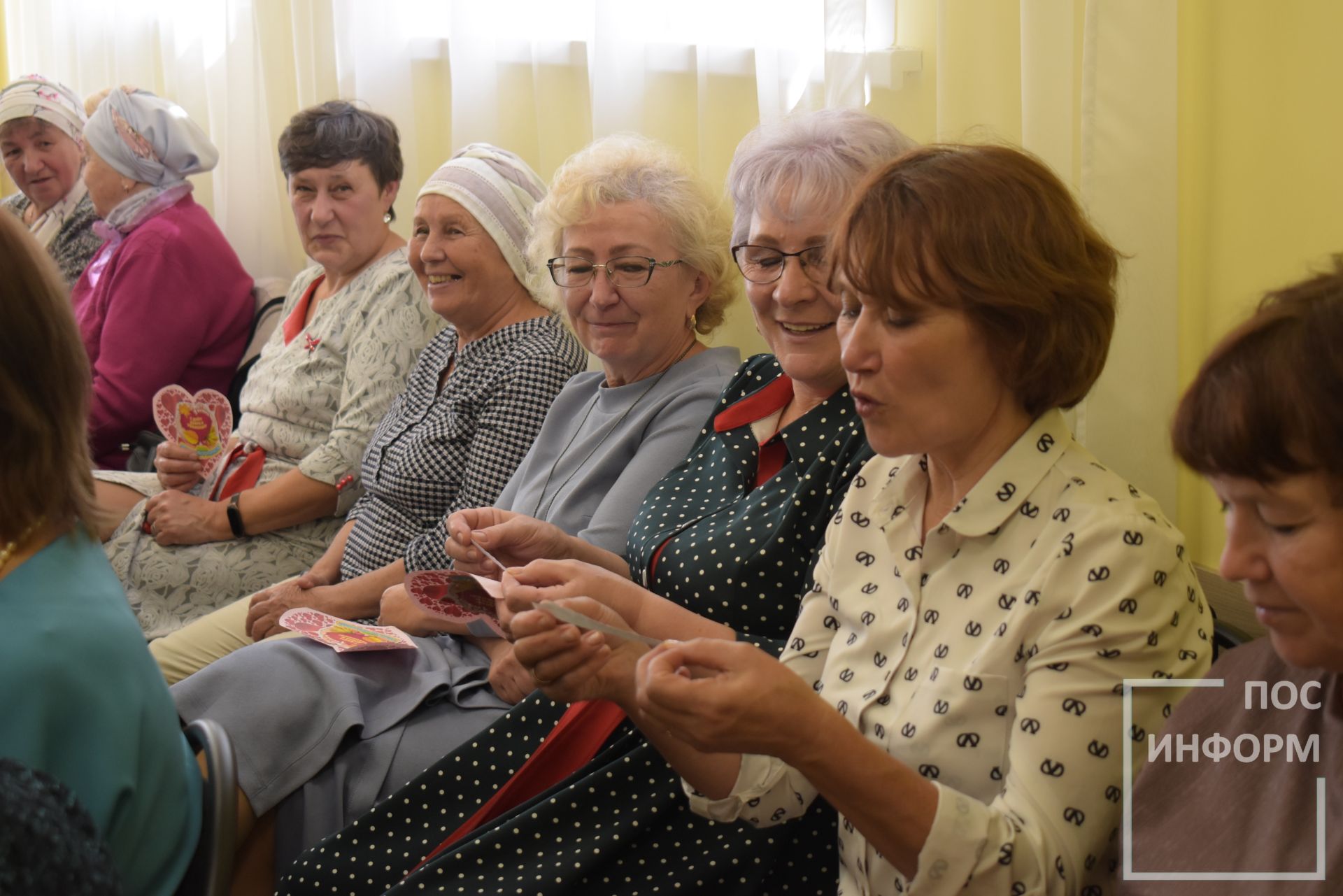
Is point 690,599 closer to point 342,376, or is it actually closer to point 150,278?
point 342,376

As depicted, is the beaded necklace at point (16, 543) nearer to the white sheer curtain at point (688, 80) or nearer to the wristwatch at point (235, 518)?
the white sheer curtain at point (688, 80)

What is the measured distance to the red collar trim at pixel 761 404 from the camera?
6.48ft

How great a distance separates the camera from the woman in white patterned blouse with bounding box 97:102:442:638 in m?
2.94

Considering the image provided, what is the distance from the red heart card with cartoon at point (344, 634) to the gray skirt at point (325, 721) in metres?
0.03

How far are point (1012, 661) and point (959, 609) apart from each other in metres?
0.09

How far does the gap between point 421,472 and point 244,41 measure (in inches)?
87.8

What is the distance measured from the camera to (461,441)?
2.58 meters

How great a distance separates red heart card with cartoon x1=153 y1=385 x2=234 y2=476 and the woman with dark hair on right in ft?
8.68

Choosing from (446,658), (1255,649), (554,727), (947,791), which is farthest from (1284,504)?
(446,658)

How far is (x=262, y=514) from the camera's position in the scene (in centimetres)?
295

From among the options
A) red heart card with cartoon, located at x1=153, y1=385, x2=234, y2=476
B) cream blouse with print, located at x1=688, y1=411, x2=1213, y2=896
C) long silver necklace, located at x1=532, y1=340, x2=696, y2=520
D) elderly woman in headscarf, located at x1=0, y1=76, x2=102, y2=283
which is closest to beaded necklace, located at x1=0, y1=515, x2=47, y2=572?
cream blouse with print, located at x1=688, y1=411, x2=1213, y2=896

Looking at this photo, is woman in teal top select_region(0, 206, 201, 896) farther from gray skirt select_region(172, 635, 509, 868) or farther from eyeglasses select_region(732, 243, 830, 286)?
eyeglasses select_region(732, 243, 830, 286)

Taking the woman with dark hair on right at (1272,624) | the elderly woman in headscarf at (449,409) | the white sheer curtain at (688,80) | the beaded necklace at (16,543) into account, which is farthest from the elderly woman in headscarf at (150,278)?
the woman with dark hair on right at (1272,624)

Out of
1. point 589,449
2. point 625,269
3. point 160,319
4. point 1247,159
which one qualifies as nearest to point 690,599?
point 589,449
